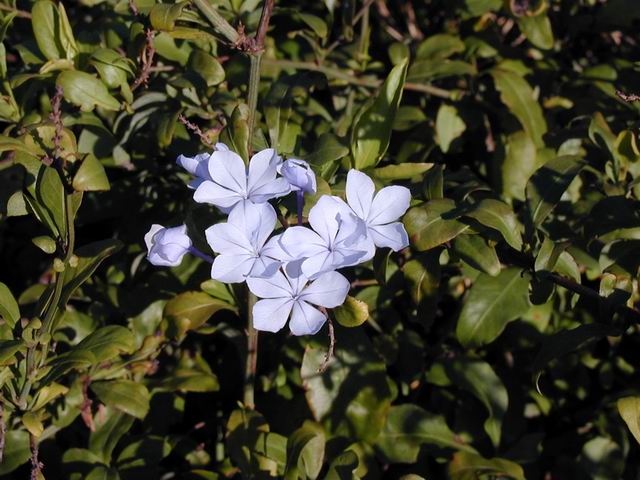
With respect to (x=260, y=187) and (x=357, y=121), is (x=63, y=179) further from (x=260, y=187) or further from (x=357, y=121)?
(x=357, y=121)

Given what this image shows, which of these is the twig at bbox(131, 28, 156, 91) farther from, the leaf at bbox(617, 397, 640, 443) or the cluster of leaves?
the leaf at bbox(617, 397, 640, 443)

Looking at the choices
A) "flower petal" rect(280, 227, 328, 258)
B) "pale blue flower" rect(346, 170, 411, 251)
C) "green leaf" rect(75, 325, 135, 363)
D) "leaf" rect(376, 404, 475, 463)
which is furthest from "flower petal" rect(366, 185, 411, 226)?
"leaf" rect(376, 404, 475, 463)

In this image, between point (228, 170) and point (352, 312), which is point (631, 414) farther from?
point (228, 170)

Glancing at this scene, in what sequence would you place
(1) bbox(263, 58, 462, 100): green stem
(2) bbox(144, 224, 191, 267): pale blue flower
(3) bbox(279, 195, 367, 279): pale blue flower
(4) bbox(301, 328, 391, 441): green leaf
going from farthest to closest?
(1) bbox(263, 58, 462, 100): green stem → (4) bbox(301, 328, 391, 441): green leaf → (2) bbox(144, 224, 191, 267): pale blue flower → (3) bbox(279, 195, 367, 279): pale blue flower

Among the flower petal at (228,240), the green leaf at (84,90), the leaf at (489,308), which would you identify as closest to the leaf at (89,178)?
the green leaf at (84,90)

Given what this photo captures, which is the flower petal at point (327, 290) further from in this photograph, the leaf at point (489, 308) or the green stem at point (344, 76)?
the green stem at point (344, 76)
